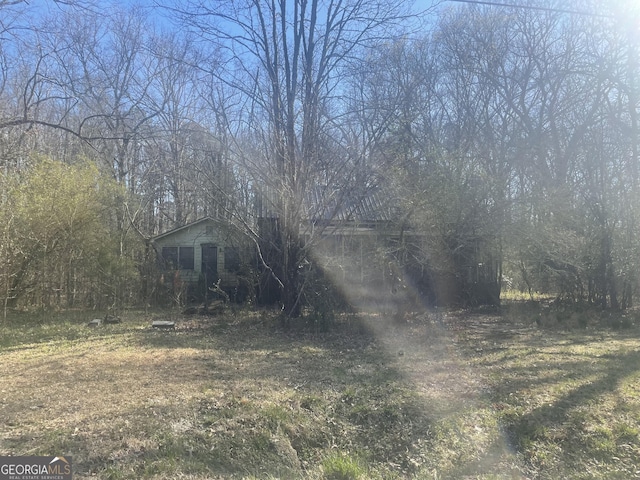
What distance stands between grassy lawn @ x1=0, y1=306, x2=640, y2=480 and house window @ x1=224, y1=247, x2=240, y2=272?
24.2 ft

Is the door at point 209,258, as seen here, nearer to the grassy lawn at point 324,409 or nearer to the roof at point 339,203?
the roof at point 339,203

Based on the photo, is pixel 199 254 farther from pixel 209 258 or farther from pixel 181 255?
pixel 181 255

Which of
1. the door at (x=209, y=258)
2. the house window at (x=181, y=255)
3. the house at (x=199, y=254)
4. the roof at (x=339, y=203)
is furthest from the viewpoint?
the house window at (x=181, y=255)

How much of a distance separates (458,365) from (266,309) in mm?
6395

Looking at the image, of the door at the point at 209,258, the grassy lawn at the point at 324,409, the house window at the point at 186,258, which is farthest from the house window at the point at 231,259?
the grassy lawn at the point at 324,409

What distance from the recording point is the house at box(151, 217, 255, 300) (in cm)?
1620

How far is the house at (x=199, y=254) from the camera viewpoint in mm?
16203

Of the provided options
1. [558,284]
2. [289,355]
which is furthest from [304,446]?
[558,284]

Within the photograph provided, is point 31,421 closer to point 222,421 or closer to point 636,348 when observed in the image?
point 222,421
